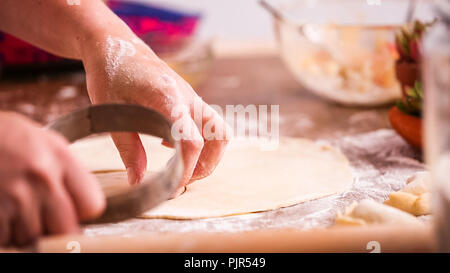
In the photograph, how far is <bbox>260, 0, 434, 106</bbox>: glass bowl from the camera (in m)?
1.44

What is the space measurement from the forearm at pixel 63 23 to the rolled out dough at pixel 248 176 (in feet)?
0.86

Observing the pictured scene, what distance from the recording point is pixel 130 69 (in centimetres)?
86

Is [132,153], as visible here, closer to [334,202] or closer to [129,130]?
[129,130]

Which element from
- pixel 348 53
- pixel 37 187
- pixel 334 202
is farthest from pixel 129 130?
pixel 348 53

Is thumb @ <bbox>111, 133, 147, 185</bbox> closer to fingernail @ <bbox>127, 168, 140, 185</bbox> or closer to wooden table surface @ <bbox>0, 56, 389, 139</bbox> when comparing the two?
fingernail @ <bbox>127, 168, 140, 185</bbox>

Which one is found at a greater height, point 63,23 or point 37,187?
point 63,23

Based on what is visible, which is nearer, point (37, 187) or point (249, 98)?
point (37, 187)

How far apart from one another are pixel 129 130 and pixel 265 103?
0.95m

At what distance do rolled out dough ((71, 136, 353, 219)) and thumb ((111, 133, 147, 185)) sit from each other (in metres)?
0.06

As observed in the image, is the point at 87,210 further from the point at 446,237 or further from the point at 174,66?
the point at 174,66

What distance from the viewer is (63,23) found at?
38.0 inches

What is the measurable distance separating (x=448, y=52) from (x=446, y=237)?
0.65ft

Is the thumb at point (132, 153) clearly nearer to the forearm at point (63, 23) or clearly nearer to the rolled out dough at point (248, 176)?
the rolled out dough at point (248, 176)
